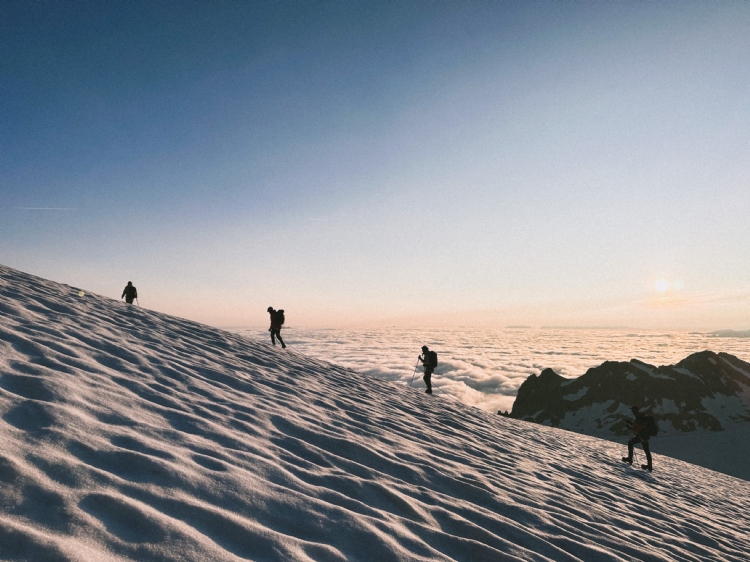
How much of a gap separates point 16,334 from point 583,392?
128983 millimetres

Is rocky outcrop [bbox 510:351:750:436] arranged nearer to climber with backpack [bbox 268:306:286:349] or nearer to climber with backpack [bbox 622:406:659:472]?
climber with backpack [bbox 622:406:659:472]

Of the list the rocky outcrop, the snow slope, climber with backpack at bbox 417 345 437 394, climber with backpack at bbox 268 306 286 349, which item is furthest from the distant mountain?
the snow slope

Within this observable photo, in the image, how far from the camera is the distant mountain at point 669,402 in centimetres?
8819

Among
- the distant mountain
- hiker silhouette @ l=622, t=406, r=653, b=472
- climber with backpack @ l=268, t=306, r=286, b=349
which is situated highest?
climber with backpack @ l=268, t=306, r=286, b=349

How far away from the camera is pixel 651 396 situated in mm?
101125

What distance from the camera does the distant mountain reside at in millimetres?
88188

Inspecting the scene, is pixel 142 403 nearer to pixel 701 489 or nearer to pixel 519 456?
pixel 519 456

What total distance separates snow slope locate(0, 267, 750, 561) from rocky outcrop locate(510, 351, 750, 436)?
349ft

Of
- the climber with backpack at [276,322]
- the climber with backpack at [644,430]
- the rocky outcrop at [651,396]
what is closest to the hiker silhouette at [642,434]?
the climber with backpack at [644,430]

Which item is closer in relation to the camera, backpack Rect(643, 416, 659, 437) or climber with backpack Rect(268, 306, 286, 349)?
backpack Rect(643, 416, 659, 437)

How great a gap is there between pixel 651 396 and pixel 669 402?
3.99m

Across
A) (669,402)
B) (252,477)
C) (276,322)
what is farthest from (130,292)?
(669,402)

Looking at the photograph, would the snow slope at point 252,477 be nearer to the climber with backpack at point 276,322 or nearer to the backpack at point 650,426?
the backpack at point 650,426

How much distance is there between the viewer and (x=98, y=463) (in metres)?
2.98
